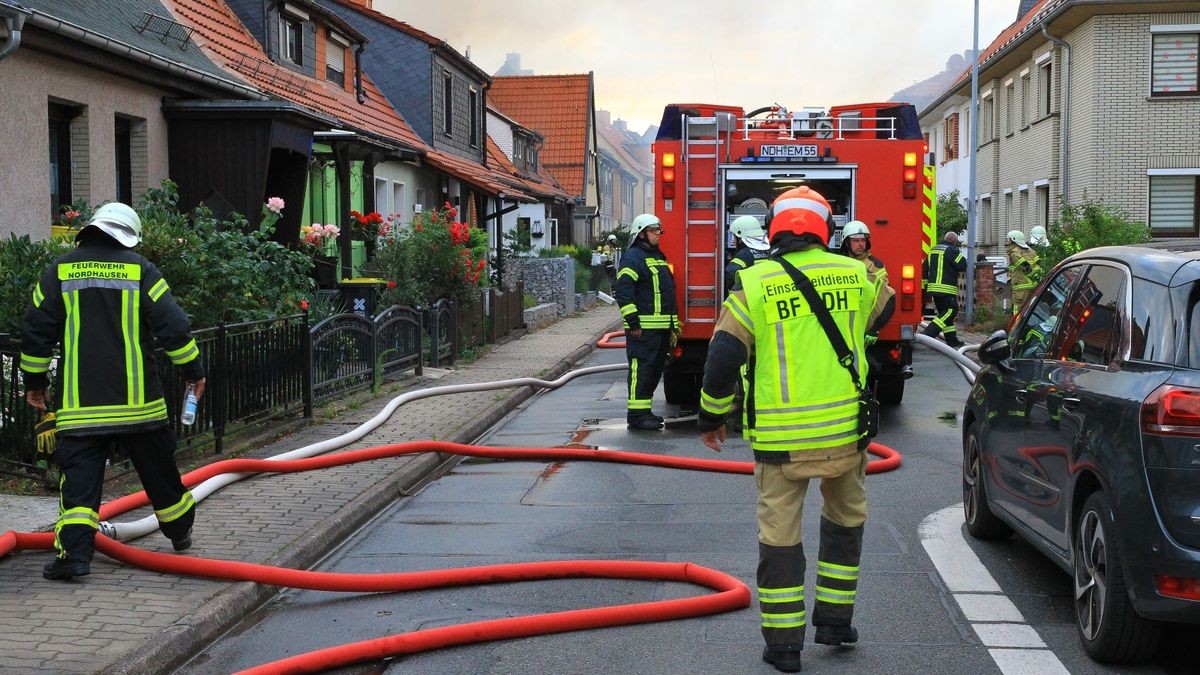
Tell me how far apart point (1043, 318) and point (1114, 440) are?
162cm

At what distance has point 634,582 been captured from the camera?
19.8ft

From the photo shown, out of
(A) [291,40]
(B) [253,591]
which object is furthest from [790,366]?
(A) [291,40]

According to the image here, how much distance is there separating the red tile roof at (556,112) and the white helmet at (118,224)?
51793 mm

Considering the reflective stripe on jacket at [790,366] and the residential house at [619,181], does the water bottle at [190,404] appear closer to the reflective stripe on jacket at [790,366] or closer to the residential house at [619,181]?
the reflective stripe on jacket at [790,366]

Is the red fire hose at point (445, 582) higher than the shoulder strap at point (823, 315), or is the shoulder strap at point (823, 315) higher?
the shoulder strap at point (823, 315)

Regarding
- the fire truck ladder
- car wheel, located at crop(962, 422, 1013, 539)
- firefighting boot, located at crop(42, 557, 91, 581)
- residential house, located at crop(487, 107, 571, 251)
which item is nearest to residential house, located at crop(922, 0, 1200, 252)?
residential house, located at crop(487, 107, 571, 251)

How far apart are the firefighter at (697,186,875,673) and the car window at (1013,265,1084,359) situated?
1.35m

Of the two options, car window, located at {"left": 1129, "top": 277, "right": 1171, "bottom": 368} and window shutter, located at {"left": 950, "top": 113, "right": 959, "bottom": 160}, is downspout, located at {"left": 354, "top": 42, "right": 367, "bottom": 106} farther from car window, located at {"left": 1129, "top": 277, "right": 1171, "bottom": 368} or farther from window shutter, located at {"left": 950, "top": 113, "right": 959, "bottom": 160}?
window shutter, located at {"left": 950, "top": 113, "right": 959, "bottom": 160}

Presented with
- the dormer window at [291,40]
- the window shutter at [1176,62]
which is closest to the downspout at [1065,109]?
the window shutter at [1176,62]

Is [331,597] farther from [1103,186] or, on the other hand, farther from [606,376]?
[1103,186]

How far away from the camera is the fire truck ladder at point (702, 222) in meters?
12.1

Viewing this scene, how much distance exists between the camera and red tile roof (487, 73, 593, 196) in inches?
2279

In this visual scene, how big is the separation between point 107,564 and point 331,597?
110 cm

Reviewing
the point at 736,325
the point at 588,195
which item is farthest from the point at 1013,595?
the point at 588,195
